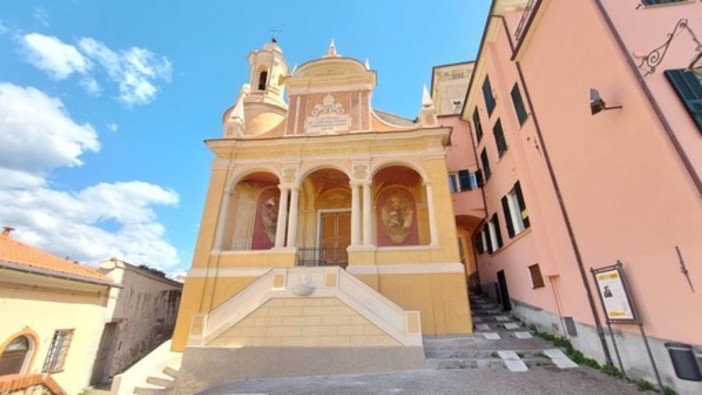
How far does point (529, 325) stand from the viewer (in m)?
8.80

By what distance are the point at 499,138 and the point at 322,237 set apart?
8125 millimetres

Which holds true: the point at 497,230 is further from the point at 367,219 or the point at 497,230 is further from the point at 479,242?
the point at 367,219

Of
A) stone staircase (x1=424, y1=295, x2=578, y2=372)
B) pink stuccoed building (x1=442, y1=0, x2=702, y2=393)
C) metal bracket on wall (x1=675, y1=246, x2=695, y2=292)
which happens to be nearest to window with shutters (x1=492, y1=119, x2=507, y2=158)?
pink stuccoed building (x1=442, y1=0, x2=702, y2=393)

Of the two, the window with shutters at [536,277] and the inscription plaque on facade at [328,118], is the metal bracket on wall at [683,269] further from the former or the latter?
the inscription plaque on facade at [328,118]

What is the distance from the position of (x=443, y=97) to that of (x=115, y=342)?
19546mm

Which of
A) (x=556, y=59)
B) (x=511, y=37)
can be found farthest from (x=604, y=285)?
(x=511, y=37)

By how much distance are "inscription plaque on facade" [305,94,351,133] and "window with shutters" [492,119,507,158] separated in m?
5.71

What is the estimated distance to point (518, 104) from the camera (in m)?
8.94

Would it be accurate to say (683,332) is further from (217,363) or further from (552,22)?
(217,363)

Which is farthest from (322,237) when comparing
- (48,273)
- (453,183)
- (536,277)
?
(48,273)

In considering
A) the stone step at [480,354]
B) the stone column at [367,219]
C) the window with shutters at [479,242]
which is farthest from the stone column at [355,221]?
the window with shutters at [479,242]

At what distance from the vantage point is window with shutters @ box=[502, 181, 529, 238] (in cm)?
900

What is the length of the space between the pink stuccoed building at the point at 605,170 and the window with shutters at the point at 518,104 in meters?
0.07

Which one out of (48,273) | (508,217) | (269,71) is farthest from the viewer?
(269,71)
